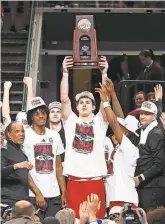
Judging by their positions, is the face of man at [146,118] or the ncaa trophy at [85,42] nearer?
the face of man at [146,118]

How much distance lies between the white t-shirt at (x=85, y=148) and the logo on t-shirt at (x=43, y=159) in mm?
215

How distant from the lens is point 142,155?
12.4 metres

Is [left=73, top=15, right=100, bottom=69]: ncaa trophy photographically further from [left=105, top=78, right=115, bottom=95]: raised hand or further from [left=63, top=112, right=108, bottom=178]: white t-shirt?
[left=63, top=112, right=108, bottom=178]: white t-shirt

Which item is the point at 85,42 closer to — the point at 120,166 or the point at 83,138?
the point at 83,138

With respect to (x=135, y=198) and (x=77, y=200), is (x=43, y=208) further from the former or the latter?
(x=135, y=198)

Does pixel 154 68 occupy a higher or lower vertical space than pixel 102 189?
higher

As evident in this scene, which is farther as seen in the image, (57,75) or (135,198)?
(57,75)

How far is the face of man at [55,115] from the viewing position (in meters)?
13.0

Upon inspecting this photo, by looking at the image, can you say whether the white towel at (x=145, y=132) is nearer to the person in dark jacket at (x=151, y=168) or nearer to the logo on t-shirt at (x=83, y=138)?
the person in dark jacket at (x=151, y=168)

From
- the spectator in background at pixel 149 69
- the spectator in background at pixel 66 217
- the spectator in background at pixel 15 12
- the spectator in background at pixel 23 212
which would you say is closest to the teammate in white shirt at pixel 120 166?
the spectator in background at pixel 66 217

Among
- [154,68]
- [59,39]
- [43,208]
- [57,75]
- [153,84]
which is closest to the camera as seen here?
[43,208]

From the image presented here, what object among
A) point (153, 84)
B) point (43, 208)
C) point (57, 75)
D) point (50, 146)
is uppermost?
point (57, 75)

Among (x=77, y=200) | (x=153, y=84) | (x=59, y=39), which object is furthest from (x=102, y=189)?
(x=59, y=39)

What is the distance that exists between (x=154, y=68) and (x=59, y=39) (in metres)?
5.69
